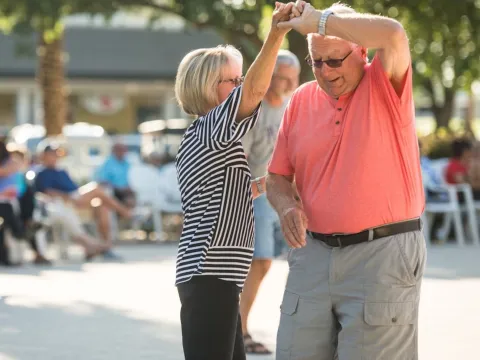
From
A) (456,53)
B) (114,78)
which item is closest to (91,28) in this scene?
(114,78)

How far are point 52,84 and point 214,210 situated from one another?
2119 centimetres

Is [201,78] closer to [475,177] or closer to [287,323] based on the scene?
[287,323]

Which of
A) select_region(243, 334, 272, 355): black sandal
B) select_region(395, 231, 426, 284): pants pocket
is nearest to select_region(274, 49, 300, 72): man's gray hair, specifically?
select_region(243, 334, 272, 355): black sandal

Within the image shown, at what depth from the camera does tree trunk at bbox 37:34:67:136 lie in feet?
84.0

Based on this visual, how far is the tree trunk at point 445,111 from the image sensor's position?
104 ft

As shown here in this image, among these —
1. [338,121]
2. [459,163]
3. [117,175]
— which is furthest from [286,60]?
[117,175]

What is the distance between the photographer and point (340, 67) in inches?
185

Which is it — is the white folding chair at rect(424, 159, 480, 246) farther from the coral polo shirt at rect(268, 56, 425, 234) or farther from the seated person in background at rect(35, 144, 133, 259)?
the coral polo shirt at rect(268, 56, 425, 234)

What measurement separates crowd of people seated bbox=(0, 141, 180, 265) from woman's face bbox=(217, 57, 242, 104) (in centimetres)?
1032

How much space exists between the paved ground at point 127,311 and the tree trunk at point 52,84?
1097 centimetres

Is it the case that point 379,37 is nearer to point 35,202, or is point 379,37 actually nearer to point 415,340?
point 415,340

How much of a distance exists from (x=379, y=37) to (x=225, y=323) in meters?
1.30

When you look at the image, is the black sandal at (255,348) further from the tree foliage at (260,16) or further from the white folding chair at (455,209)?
the tree foliage at (260,16)

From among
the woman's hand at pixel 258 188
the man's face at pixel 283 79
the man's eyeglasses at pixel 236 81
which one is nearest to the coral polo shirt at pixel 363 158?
the man's eyeglasses at pixel 236 81
